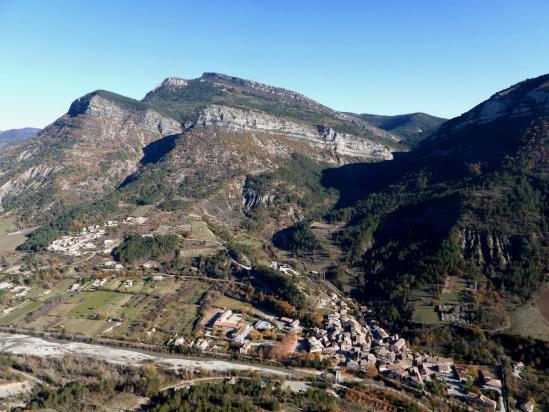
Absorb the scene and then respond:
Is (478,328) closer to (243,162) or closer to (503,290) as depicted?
(503,290)

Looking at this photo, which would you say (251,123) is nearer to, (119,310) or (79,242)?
(79,242)

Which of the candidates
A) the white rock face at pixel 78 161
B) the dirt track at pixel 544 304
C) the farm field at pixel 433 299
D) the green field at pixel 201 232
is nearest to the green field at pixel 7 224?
the white rock face at pixel 78 161

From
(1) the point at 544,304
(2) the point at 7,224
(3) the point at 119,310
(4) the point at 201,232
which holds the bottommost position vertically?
(3) the point at 119,310

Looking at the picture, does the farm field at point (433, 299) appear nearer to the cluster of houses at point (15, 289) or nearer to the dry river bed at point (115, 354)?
the dry river bed at point (115, 354)

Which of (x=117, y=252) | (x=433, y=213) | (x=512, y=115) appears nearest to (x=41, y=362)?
(x=117, y=252)

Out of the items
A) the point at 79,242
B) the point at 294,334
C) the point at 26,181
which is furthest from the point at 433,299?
the point at 26,181

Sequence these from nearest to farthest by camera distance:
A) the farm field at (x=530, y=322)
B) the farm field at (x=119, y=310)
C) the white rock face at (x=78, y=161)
→ 1. the farm field at (x=530, y=322)
2. the farm field at (x=119, y=310)
3. the white rock face at (x=78, y=161)

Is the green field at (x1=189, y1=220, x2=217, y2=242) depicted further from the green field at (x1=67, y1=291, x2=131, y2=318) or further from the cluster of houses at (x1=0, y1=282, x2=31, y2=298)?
the cluster of houses at (x1=0, y1=282, x2=31, y2=298)

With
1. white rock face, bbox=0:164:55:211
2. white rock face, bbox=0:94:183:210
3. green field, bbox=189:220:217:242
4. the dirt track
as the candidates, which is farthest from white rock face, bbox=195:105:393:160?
the dirt track

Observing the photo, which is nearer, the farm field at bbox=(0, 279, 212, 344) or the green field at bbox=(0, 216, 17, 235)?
the farm field at bbox=(0, 279, 212, 344)
